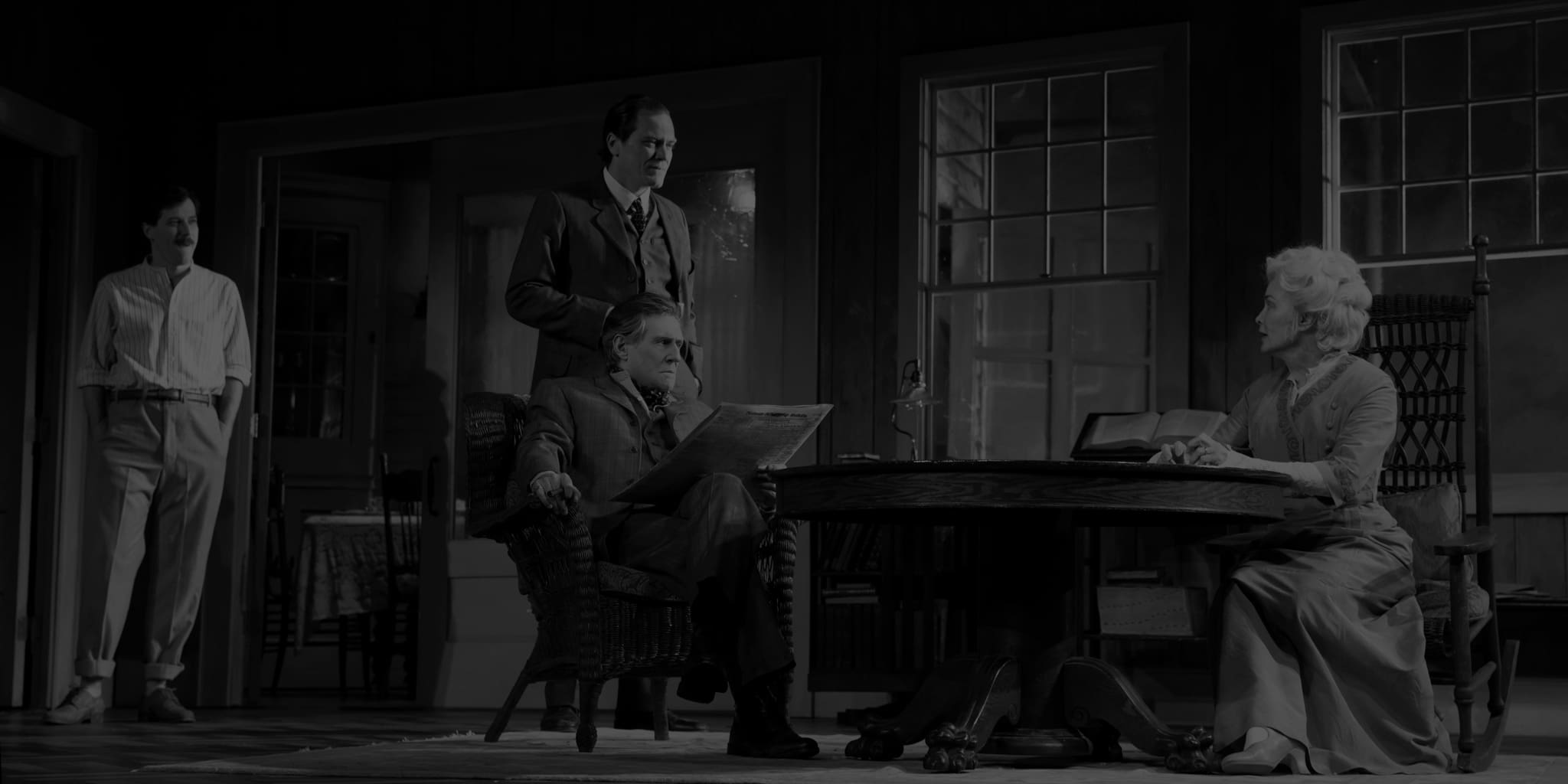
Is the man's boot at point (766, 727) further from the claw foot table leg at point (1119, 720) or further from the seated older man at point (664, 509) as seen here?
the claw foot table leg at point (1119, 720)

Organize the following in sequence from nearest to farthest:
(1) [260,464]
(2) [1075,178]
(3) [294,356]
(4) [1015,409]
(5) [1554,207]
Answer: (1) [260,464]
(5) [1554,207]
(3) [294,356]
(4) [1015,409]
(2) [1075,178]

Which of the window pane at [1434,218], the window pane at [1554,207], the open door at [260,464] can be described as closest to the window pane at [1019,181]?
the window pane at [1434,218]

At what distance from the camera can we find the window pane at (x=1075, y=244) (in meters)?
9.60

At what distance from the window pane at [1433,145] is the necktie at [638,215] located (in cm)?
578

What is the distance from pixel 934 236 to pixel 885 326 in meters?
0.37

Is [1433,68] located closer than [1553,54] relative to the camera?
No

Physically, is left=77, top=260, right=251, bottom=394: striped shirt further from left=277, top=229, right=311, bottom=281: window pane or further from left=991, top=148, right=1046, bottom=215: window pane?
left=991, top=148, right=1046, bottom=215: window pane

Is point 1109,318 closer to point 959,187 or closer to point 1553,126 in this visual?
point 959,187

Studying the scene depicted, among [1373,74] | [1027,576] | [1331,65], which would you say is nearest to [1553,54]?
[1373,74]

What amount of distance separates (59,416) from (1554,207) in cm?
706

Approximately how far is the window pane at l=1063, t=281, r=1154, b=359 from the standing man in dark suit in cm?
499

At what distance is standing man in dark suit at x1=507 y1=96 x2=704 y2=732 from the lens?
15.1 ft

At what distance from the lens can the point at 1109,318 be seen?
9.61 meters

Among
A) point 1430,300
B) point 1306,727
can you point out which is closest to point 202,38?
point 1430,300
